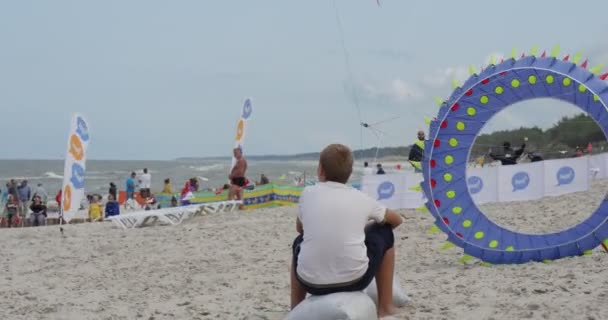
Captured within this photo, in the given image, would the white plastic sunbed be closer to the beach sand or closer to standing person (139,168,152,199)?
the beach sand

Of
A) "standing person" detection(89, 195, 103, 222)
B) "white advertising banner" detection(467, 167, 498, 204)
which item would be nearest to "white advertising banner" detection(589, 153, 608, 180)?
"white advertising banner" detection(467, 167, 498, 204)

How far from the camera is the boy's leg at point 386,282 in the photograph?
138 inches

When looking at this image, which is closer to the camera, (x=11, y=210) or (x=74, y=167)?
(x=74, y=167)

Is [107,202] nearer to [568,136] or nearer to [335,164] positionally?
[335,164]

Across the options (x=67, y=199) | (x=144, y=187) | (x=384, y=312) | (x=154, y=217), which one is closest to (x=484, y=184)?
(x=154, y=217)

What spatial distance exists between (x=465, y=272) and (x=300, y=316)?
2.30 meters

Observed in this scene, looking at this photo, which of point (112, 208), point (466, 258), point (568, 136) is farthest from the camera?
point (568, 136)

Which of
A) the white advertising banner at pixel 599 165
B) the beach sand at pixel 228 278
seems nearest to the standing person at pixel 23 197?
the beach sand at pixel 228 278

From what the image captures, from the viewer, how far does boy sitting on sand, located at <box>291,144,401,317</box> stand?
328 centimetres

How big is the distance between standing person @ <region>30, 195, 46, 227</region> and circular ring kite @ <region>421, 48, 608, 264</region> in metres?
9.72

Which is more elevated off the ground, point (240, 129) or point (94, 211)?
point (240, 129)

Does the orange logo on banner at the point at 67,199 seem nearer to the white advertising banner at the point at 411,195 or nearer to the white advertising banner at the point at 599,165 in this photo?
the white advertising banner at the point at 411,195

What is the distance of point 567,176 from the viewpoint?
10.6m

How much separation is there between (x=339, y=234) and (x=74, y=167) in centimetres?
637
